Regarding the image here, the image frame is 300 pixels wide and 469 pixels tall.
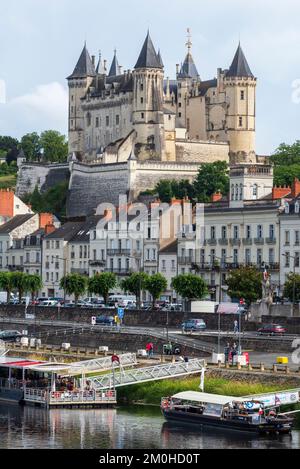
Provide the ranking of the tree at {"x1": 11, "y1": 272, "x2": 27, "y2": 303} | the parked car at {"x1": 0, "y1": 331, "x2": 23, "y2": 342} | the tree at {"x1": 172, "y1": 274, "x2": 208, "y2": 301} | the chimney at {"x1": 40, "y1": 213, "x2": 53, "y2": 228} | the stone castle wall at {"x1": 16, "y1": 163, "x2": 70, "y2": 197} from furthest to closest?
the stone castle wall at {"x1": 16, "y1": 163, "x2": 70, "y2": 197} < the chimney at {"x1": 40, "y1": 213, "x2": 53, "y2": 228} < the tree at {"x1": 11, "y1": 272, "x2": 27, "y2": 303} < the tree at {"x1": 172, "y1": 274, "x2": 208, "y2": 301} < the parked car at {"x1": 0, "y1": 331, "x2": 23, "y2": 342}

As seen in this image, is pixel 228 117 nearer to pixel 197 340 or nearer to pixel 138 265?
pixel 138 265

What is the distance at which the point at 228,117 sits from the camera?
6698 inches

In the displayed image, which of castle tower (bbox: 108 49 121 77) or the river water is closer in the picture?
the river water

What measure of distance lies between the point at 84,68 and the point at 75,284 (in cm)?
7415

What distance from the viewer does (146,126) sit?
535 feet

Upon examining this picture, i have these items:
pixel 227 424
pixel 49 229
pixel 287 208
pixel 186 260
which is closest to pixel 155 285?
pixel 186 260

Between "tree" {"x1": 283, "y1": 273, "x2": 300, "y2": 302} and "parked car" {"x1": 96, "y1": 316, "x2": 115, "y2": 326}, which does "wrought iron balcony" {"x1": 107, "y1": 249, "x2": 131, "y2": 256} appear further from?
"tree" {"x1": 283, "y1": 273, "x2": 300, "y2": 302}

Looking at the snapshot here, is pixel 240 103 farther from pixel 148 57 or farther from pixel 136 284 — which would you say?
pixel 136 284

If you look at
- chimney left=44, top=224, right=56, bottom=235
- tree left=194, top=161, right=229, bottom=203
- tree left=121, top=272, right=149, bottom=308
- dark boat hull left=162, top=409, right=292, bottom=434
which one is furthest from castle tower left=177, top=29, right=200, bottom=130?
dark boat hull left=162, top=409, right=292, bottom=434

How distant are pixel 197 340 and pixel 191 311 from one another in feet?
35.8

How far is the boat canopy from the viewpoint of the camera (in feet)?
193

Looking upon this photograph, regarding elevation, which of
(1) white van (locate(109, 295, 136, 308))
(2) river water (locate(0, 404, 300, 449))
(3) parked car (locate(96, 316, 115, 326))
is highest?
(1) white van (locate(109, 295, 136, 308))

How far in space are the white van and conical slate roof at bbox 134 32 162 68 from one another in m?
59.5
